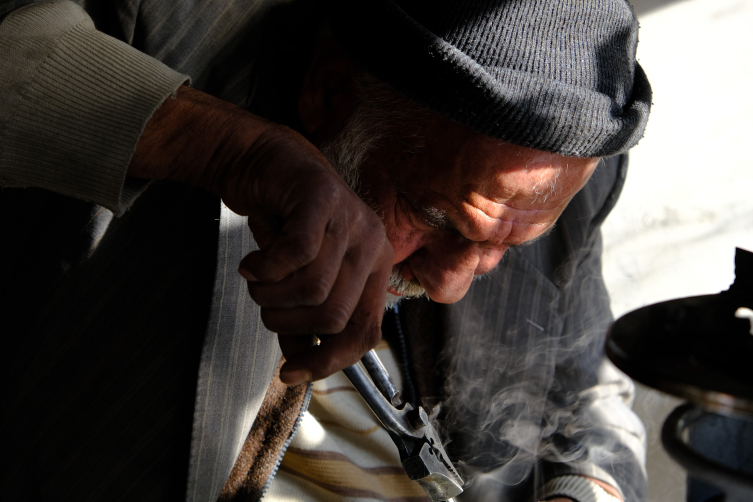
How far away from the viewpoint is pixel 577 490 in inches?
79.0

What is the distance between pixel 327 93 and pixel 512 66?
0.50 m

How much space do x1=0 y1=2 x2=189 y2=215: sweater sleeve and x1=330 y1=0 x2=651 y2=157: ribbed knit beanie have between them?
457mm

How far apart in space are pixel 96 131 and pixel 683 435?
3.12ft

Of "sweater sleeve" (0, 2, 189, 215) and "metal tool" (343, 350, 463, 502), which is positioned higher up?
"sweater sleeve" (0, 2, 189, 215)

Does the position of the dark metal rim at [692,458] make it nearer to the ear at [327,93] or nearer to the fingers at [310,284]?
the fingers at [310,284]

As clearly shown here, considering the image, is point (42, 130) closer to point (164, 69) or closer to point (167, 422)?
point (164, 69)

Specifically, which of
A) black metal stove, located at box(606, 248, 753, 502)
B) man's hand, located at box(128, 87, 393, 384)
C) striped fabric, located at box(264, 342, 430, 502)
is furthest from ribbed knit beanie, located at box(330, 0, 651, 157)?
striped fabric, located at box(264, 342, 430, 502)

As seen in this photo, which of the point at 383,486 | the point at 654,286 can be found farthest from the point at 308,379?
the point at 654,286

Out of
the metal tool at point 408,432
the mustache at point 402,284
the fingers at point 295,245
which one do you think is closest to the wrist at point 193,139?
the fingers at point 295,245

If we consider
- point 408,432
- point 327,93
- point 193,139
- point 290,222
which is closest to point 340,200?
point 290,222

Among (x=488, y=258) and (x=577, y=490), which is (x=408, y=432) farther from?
(x=577, y=490)

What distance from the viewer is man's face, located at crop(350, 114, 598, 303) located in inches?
49.7

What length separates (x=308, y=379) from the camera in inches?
32.0

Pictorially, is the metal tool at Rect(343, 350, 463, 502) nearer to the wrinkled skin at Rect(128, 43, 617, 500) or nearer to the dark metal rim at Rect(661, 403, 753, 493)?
the wrinkled skin at Rect(128, 43, 617, 500)
